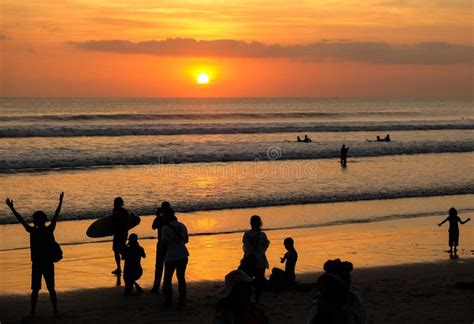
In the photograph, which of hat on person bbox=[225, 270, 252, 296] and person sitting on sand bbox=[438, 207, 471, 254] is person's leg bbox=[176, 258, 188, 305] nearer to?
hat on person bbox=[225, 270, 252, 296]

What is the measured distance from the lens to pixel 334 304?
17.2 ft

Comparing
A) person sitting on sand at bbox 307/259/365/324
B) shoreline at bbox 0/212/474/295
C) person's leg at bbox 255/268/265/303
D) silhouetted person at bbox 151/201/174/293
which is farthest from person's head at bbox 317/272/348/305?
shoreline at bbox 0/212/474/295

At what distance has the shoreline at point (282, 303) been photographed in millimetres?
10430

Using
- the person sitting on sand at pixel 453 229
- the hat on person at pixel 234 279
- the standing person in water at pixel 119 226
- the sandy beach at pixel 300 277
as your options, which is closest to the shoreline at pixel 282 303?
the sandy beach at pixel 300 277

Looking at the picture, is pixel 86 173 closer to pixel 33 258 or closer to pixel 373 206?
pixel 373 206

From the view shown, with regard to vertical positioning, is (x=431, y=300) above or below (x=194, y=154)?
below

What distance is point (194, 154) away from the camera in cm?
4603

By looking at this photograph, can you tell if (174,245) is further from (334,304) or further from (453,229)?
(453,229)

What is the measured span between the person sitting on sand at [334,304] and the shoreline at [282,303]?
16.1 feet

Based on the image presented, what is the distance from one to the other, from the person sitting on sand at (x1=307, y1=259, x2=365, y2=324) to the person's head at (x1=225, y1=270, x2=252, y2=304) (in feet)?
1.61

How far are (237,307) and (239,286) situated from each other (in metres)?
0.18

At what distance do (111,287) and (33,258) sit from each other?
264 cm

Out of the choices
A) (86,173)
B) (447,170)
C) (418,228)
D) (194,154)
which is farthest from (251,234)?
(194,154)

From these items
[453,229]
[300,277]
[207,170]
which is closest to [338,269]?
[300,277]
